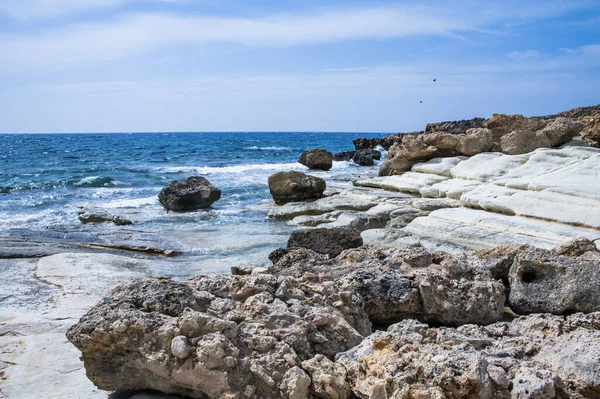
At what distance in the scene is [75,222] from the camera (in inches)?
656

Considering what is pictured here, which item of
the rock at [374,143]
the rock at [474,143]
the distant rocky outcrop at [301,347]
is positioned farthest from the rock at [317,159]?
the distant rocky outcrop at [301,347]

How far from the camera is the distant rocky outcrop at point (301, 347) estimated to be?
11.7 ft

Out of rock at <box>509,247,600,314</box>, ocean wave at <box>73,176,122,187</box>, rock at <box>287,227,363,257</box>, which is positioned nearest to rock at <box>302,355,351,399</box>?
rock at <box>509,247,600,314</box>

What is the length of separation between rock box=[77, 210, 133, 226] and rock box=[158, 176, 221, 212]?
106 inches

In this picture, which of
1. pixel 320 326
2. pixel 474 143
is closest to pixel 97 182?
pixel 474 143

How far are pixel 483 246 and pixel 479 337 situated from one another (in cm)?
723

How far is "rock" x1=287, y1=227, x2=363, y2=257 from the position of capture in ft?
30.0

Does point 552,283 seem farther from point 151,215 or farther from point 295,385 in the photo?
point 151,215

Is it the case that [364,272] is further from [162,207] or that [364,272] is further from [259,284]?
[162,207]

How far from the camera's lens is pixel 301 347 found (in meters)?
4.33

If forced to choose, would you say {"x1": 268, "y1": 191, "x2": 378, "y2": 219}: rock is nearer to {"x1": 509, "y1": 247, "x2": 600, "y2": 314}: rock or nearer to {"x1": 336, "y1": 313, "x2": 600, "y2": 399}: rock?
{"x1": 509, "y1": 247, "x2": 600, "y2": 314}: rock

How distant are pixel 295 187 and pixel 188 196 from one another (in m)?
3.63

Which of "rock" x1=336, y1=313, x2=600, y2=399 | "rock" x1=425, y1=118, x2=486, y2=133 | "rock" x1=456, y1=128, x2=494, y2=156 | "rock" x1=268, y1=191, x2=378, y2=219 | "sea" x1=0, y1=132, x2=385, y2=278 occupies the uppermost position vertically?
"rock" x1=425, y1=118, x2=486, y2=133

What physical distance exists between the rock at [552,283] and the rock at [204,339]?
231cm
